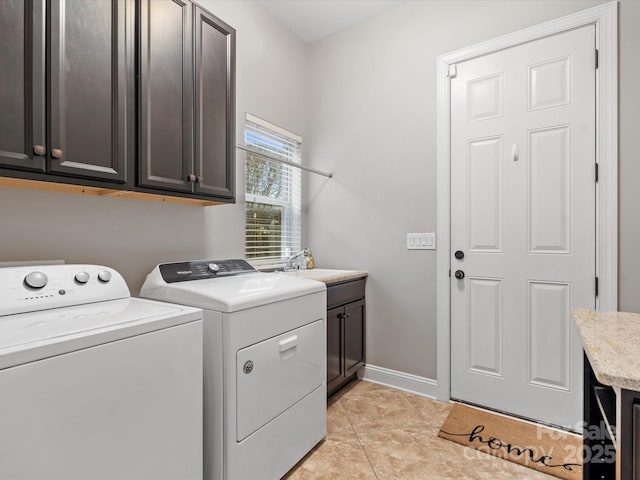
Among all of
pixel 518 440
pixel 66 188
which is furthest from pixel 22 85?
pixel 518 440

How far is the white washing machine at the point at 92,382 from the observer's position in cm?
84

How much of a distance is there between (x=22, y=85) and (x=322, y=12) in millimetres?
2252

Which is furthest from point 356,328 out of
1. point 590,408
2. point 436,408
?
point 590,408

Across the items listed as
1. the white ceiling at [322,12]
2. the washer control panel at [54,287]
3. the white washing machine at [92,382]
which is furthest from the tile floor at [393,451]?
the white ceiling at [322,12]

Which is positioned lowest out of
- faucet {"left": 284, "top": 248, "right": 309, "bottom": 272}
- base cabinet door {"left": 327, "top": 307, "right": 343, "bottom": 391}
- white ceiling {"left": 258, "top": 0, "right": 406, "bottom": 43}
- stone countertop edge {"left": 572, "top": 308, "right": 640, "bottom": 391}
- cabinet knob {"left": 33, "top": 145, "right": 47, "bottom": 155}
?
base cabinet door {"left": 327, "top": 307, "right": 343, "bottom": 391}

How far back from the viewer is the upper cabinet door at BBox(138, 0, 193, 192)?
1.49m

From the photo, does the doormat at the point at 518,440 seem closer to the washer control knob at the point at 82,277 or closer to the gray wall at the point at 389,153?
the gray wall at the point at 389,153

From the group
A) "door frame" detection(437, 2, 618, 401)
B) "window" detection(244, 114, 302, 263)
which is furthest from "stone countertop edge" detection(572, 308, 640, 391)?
"window" detection(244, 114, 302, 263)

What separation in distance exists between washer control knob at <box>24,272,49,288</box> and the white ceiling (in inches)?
95.4

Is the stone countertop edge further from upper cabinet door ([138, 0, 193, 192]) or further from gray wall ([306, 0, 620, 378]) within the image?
upper cabinet door ([138, 0, 193, 192])

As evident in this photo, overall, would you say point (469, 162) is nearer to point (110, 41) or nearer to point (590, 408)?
point (590, 408)

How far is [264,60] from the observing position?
8.64ft

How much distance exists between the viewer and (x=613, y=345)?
923mm

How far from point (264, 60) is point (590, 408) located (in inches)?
110
